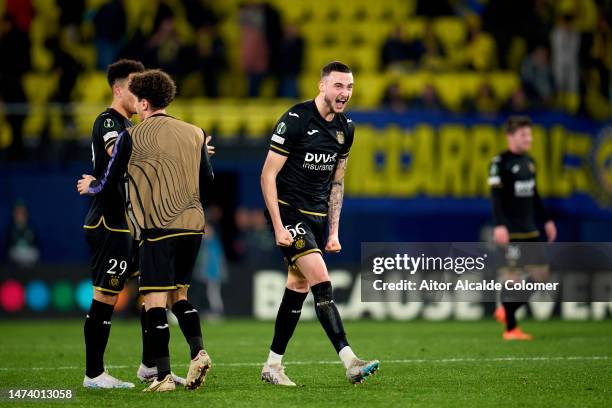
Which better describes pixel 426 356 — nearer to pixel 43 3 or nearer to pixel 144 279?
pixel 144 279

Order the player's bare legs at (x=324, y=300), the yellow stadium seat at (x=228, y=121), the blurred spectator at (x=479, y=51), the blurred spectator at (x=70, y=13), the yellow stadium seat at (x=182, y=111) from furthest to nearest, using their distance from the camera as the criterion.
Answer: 1. the blurred spectator at (x=479, y=51)
2. the blurred spectator at (x=70, y=13)
3. the yellow stadium seat at (x=228, y=121)
4. the yellow stadium seat at (x=182, y=111)
5. the player's bare legs at (x=324, y=300)

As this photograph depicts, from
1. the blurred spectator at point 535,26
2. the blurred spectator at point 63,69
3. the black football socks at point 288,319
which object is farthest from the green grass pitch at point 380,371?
the blurred spectator at point 535,26

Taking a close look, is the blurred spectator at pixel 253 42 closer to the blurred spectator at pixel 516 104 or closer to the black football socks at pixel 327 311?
the blurred spectator at pixel 516 104

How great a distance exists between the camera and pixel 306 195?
887cm

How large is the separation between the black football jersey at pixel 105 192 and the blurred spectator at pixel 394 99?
11975mm

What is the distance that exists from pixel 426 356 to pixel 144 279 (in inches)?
157

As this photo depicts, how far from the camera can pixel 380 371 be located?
32.7 ft

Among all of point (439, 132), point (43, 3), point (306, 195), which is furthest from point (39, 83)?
point (306, 195)

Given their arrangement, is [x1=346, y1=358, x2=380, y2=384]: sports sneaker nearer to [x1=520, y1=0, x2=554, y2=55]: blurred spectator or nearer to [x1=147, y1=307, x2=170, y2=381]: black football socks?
[x1=147, y1=307, x2=170, y2=381]: black football socks

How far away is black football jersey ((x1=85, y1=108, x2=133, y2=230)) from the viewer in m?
8.71

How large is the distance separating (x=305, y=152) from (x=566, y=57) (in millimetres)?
13901

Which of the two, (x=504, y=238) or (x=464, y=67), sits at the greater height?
(x=464, y=67)

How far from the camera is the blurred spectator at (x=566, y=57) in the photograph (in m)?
21.5

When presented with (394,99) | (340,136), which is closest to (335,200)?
(340,136)
